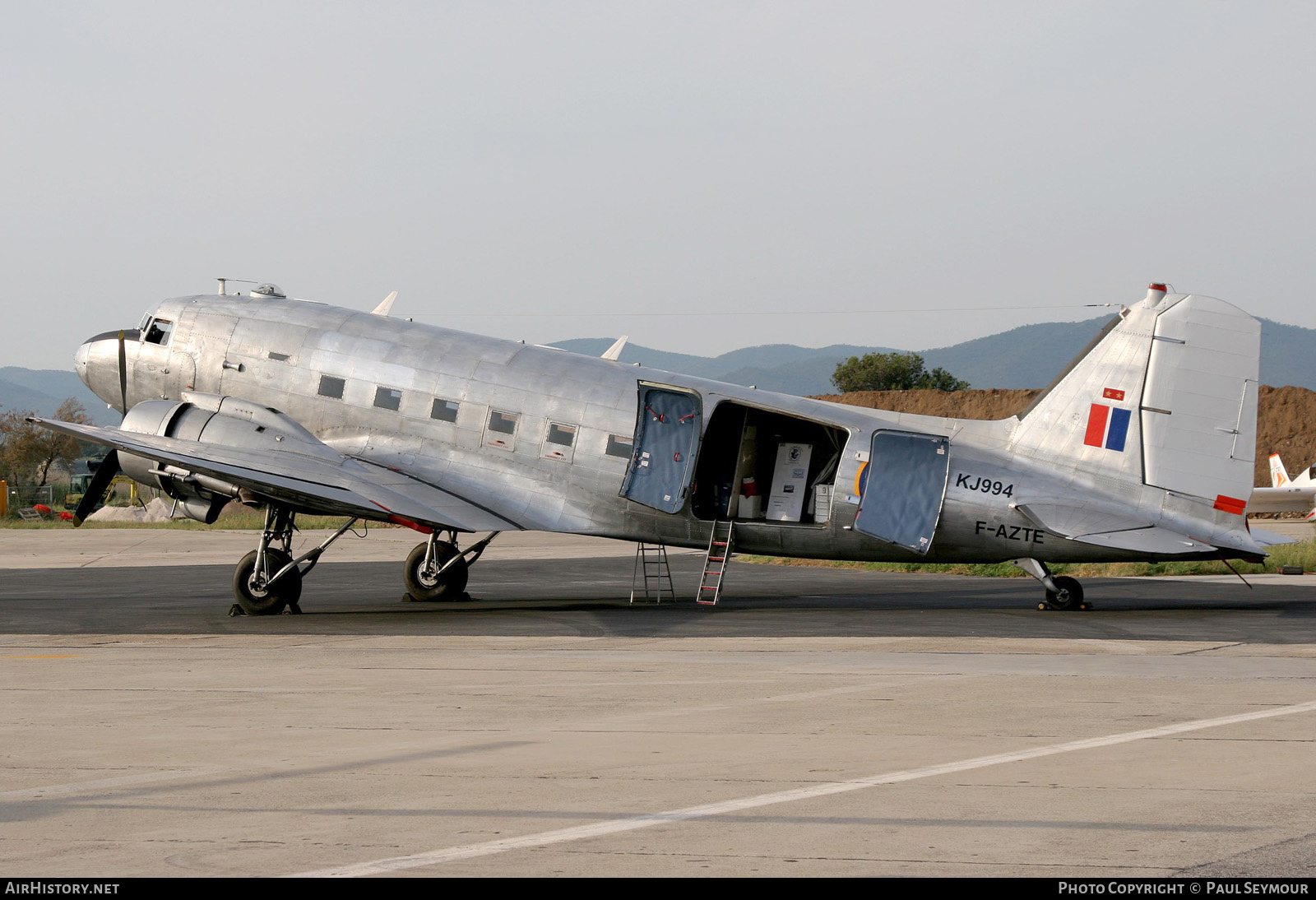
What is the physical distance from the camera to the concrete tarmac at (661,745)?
20.9ft

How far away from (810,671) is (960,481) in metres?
7.41

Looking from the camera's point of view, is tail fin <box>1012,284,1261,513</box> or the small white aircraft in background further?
the small white aircraft in background

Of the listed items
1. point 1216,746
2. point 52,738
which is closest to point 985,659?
point 1216,746

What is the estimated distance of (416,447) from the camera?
21.8 metres

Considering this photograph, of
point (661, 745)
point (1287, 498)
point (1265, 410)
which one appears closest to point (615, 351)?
point (661, 745)

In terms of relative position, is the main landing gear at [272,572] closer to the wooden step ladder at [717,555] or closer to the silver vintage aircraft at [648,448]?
the silver vintage aircraft at [648,448]

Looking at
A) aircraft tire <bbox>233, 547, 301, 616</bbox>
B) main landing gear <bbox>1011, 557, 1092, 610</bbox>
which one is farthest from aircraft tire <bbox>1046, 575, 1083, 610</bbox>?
aircraft tire <bbox>233, 547, 301, 616</bbox>

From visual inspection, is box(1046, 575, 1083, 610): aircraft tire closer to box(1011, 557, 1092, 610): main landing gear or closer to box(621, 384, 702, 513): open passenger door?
box(1011, 557, 1092, 610): main landing gear

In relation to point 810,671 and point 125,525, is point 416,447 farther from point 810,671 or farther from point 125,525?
point 125,525

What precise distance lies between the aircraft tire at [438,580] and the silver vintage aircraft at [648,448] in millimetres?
54

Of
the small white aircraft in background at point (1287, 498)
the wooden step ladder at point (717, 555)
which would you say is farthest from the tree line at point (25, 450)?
the wooden step ladder at point (717, 555)

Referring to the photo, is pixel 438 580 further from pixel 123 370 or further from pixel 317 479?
pixel 123 370

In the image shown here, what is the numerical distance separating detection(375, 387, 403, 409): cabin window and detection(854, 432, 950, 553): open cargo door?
28.2 ft

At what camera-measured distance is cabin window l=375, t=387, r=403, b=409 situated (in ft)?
72.0
